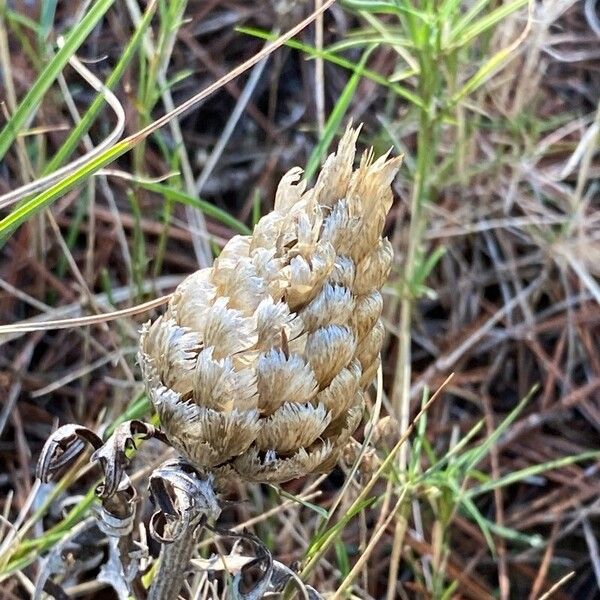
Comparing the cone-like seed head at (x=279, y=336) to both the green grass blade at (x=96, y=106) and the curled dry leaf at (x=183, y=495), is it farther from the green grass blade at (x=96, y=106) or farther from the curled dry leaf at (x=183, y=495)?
the green grass blade at (x=96, y=106)

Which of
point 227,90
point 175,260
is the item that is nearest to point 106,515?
point 175,260

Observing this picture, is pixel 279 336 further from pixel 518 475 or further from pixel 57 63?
pixel 518 475

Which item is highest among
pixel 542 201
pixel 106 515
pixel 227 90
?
pixel 106 515

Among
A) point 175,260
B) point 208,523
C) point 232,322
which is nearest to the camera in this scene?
point 232,322

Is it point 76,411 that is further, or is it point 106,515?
point 76,411

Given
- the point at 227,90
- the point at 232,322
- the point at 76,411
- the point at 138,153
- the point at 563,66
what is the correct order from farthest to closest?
the point at 563,66 < the point at 227,90 < the point at 76,411 < the point at 138,153 < the point at 232,322

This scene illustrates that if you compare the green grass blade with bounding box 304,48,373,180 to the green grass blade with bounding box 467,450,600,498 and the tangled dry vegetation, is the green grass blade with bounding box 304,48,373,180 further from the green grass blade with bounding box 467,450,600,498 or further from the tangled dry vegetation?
the green grass blade with bounding box 467,450,600,498

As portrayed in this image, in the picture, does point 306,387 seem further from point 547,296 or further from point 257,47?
point 257,47

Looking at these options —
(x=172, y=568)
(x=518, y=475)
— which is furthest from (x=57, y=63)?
(x=518, y=475)

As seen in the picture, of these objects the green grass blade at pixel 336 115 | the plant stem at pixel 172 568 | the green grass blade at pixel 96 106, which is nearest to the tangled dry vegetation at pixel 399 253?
the green grass blade at pixel 336 115

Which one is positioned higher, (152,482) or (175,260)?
(152,482)
